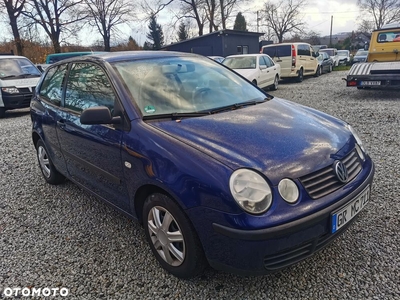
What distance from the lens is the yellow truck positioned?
813 cm

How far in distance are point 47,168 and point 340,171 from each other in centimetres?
361

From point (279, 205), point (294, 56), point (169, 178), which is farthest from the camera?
point (294, 56)

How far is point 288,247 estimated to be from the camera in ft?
5.93

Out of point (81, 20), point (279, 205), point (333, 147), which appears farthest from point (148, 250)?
point (81, 20)

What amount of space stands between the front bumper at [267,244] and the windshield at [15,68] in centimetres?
1035

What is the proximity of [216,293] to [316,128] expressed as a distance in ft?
4.63

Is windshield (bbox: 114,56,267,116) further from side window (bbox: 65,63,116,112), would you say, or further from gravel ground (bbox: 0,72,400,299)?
gravel ground (bbox: 0,72,400,299)

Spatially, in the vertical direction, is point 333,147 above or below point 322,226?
above

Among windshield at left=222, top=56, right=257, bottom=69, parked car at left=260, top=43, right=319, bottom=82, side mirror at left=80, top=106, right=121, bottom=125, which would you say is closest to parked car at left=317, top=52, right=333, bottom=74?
parked car at left=260, top=43, right=319, bottom=82

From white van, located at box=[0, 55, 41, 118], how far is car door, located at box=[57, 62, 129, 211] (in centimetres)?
747

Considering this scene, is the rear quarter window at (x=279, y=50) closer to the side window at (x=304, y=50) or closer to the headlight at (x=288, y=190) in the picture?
the side window at (x=304, y=50)

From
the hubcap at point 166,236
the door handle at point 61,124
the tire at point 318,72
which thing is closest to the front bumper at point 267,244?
the hubcap at point 166,236

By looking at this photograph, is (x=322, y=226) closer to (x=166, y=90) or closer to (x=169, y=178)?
(x=169, y=178)

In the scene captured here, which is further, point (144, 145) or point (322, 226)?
point (144, 145)
